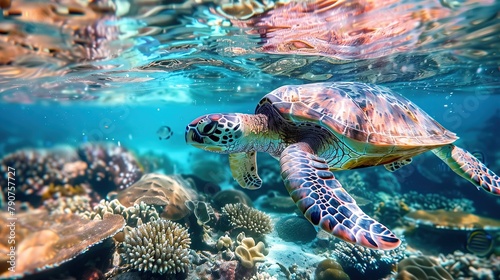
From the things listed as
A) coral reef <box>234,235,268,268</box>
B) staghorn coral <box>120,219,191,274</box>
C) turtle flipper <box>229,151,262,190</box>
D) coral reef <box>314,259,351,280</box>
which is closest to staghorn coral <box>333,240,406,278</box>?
coral reef <box>314,259,351,280</box>

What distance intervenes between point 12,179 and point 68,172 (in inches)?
55.5

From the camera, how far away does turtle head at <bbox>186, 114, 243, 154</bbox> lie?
3494 mm

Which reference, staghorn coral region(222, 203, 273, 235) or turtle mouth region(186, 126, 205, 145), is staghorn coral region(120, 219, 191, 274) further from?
turtle mouth region(186, 126, 205, 145)

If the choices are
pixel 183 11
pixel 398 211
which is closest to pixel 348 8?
pixel 183 11

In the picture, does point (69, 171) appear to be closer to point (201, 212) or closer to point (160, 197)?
point (160, 197)

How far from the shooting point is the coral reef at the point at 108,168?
27.2ft

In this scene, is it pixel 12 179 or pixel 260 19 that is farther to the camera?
pixel 12 179

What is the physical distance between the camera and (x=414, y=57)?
9.54m

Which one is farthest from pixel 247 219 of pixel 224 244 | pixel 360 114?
pixel 360 114

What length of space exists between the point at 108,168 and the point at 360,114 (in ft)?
26.4

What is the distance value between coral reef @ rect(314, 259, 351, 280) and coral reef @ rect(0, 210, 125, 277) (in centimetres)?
361

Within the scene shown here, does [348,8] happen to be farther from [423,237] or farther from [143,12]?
[423,237]

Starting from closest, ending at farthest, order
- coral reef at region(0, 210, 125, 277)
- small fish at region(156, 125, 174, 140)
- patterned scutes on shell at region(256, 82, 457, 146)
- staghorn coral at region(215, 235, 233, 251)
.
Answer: coral reef at region(0, 210, 125, 277) < patterned scutes on shell at region(256, 82, 457, 146) < staghorn coral at region(215, 235, 233, 251) < small fish at region(156, 125, 174, 140)

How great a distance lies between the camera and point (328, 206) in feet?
8.24
